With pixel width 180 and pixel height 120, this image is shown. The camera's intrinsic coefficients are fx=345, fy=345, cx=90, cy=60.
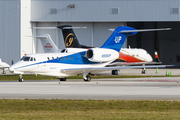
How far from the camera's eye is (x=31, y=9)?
67.9 m

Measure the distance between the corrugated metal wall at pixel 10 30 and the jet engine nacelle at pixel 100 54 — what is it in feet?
103

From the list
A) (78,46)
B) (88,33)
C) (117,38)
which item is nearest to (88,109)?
(117,38)

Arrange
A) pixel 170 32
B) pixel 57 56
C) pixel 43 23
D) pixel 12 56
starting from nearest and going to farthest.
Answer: pixel 57 56 → pixel 12 56 → pixel 43 23 → pixel 170 32

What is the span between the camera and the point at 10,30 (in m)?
65.1

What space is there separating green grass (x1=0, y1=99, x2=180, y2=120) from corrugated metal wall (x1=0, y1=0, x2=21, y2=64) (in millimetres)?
47856

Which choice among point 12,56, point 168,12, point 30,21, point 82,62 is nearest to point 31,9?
point 30,21

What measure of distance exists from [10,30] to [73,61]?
3265 cm

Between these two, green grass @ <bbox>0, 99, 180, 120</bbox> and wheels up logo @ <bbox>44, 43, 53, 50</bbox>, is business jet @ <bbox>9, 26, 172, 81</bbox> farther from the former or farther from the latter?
green grass @ <bbox>0, 99, 180, 120</bbox>

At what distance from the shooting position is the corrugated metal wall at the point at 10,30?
6438 centimetres

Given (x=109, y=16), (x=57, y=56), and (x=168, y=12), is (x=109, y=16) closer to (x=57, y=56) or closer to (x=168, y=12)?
(x=168, y=12)

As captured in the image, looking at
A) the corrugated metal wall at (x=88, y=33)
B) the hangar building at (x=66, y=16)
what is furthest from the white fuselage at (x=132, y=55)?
the corrugated metal wall at (x=88, y=33)

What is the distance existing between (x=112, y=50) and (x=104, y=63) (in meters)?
1.64

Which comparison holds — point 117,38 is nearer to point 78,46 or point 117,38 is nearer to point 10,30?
point 78,46

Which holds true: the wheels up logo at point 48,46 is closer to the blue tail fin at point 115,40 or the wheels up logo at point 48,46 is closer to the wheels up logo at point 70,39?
the wheels up logo at point 70,39
